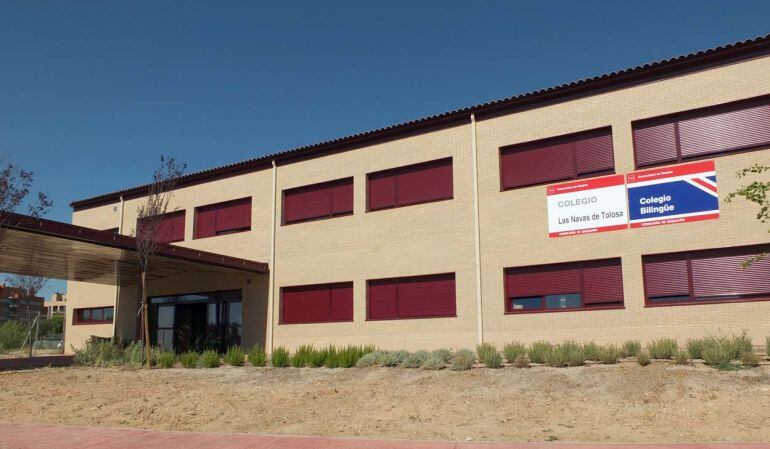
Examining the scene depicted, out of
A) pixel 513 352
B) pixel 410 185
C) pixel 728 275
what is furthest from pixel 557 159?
pixel 513 352

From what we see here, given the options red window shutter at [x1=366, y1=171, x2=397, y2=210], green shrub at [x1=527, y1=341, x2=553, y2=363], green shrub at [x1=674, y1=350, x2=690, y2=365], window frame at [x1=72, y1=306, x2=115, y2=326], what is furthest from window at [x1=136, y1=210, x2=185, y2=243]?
green shrub at [x1=674, y1=350, x2=690, y2=365]

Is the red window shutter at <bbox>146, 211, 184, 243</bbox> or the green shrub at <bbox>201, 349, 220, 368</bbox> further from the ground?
the red window shutter at <bbox>146, 211, 184, 243</bbox>

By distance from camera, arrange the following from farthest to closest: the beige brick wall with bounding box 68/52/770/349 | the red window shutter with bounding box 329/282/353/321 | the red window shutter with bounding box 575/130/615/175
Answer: the red window shutter with bounding box 329/282/353/321 < the red window shutter with bounding box 575/130/615/175 < the beige brick wall with bounding box 68/52/770/349

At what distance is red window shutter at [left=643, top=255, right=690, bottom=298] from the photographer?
16.2m

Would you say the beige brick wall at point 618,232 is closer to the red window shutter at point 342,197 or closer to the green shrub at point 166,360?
the red window shutter at point 342,197

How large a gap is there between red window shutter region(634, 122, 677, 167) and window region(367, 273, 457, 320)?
6378 millimetres

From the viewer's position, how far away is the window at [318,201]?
2291cm

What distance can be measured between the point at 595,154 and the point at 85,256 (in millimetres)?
16634

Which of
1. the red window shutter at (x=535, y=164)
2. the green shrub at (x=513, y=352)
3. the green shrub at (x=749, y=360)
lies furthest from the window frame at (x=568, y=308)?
the green shrub at (x=749, y=360)

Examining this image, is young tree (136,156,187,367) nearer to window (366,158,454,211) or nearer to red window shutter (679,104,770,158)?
window (366,158,454,211)

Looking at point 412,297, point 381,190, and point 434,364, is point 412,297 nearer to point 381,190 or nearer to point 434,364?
point 381,190

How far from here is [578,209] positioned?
1780 centimetres

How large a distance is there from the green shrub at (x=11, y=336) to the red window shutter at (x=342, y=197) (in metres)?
23.0

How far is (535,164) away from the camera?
19.0 m
